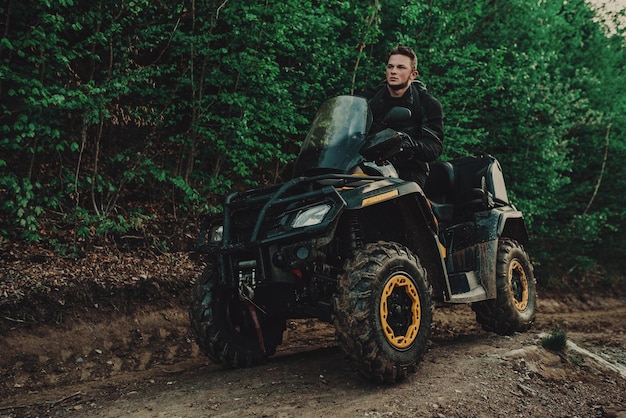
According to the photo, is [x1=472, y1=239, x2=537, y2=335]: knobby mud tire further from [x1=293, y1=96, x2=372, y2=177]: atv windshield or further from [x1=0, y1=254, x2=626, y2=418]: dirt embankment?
[x1=293, y1=96, x2=372, y2=177]: atv windshield

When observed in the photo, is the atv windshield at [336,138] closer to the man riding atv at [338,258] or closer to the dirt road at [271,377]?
the man riding atv at [338,258]

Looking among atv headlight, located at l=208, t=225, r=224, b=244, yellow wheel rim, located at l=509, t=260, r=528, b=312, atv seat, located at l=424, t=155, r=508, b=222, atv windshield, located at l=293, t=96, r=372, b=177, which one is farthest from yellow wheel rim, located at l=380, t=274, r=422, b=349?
yellow wheel rim, located at l=509, t=260, r=528, b=312

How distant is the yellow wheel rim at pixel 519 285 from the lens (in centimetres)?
668

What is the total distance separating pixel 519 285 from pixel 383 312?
308 cm

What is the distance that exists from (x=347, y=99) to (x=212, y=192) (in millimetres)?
4357

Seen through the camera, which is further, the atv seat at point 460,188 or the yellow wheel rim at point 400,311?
the atv seat at point 460,188

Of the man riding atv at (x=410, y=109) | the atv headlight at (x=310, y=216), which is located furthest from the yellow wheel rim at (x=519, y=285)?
the atv headlight at (x=310, y=216)

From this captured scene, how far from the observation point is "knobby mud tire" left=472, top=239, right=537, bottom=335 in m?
6.34

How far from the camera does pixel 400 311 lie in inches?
177

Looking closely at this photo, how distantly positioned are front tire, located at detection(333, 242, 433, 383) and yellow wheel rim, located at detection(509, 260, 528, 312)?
7.78 feet

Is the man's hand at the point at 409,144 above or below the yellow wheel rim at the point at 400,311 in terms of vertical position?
above

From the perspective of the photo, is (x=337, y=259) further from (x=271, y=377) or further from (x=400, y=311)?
(x=271, y=377)

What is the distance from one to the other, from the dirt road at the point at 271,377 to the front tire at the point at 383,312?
0.69 ft

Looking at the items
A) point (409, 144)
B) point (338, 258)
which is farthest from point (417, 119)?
point (338, 258)
